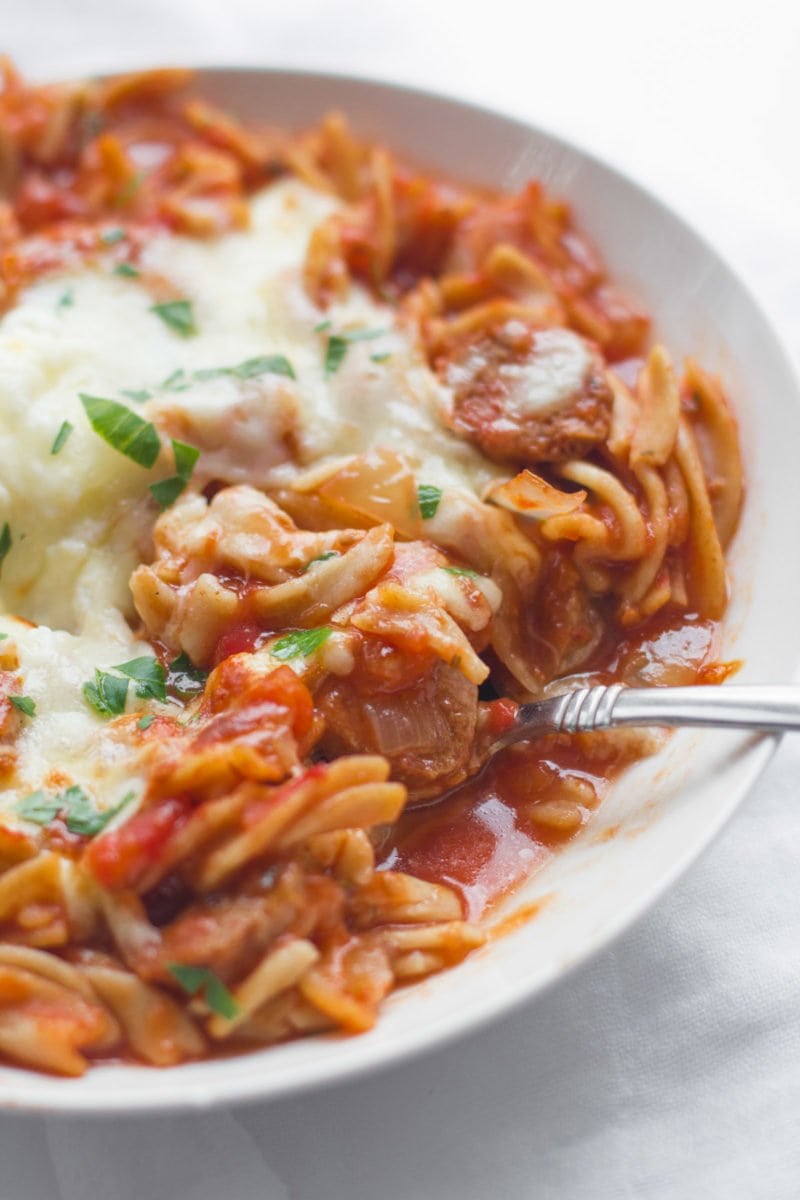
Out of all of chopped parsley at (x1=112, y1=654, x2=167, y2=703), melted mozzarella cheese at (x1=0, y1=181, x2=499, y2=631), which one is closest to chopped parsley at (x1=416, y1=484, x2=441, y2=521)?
melted mozzarella cheese at (x1=0, y1=181, x2=499, y2=631)

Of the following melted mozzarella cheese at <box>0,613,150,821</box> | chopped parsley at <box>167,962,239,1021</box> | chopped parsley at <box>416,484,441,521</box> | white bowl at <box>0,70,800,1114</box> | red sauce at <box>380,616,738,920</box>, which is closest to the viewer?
white bowl at <box>0,70,800,1114</box>

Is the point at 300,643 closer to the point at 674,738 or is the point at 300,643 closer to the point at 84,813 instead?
the point at 84,813

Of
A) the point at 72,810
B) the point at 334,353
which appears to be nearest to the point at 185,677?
the point at 72,810

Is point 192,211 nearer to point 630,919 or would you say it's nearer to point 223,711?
point 223,711

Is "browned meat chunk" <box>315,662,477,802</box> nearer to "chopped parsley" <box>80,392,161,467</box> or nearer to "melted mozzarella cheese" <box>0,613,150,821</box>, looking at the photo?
"melted mozzarella cheese" <box>0,613,150,821</box>

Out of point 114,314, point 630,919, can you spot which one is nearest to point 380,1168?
point 630,919

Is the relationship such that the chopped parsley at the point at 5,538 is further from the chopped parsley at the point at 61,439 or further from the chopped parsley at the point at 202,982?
the chopped parsley at the point at 202,982

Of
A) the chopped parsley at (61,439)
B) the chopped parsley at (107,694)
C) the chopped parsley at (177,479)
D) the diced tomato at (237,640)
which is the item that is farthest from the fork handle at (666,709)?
the chopped parsley at (61,439)
